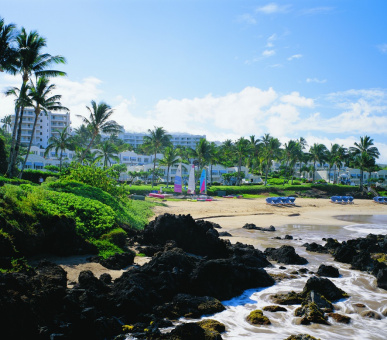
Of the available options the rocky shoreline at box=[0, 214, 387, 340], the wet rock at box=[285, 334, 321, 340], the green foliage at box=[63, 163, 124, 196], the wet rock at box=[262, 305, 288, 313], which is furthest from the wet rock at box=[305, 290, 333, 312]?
the green foliage at box=[63, 163, 124, 196]

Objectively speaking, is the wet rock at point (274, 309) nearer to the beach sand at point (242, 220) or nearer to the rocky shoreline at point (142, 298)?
the rocky shoreline at point (142, 298)

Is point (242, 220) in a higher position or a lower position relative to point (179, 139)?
lower

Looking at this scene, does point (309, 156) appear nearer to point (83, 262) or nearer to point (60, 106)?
point (60, 106)

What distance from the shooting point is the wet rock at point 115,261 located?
12769 mm

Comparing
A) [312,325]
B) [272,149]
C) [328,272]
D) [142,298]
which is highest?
[272,149]

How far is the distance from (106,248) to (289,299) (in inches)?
292

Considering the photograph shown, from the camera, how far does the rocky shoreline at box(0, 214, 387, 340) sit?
7.41 metres

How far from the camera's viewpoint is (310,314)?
967cm

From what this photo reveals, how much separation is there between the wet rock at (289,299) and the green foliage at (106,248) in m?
6.51

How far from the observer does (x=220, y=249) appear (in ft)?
53.9

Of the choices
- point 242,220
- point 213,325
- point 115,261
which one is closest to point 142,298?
point 213,325

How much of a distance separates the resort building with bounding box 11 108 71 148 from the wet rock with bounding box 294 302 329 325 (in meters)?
113

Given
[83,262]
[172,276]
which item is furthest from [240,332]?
[83,262]

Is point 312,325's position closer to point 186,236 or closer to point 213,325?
Result: point 213,325
